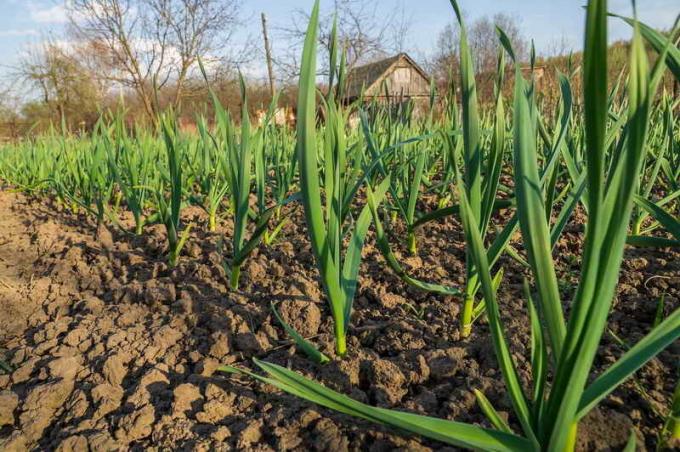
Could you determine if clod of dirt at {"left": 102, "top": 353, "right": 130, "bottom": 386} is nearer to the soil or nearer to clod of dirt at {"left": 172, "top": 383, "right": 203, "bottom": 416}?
the soil

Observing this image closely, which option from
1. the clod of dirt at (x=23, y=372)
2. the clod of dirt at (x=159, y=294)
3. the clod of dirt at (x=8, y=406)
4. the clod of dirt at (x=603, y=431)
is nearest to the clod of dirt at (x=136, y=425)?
the clod of dirt at (x=8, y=406)

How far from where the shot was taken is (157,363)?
983 millimetres

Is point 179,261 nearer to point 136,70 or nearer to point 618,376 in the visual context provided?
point 618,376

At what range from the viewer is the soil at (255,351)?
0.76 metres

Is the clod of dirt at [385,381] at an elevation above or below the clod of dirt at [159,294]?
below

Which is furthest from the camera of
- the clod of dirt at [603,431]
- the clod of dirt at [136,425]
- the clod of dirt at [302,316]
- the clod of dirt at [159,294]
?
the clod of dirt at [159,294]

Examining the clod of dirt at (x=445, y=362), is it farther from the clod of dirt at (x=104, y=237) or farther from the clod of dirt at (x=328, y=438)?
the clod of dirt at (x=104, y=237)

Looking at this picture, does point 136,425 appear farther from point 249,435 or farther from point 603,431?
point 603,431

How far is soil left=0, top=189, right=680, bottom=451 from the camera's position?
759mm

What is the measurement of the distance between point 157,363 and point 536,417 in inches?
30.1

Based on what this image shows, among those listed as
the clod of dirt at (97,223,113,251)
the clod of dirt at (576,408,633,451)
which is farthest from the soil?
the clod of dirt at (97,223,113,251)

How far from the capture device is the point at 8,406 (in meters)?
0.88

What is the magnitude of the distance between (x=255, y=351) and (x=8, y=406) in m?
0.48

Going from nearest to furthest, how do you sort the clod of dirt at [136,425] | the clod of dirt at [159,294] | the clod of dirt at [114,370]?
the clod of dirt at [136,425], the clod of dirt at [114,370], the clod of dirt at [159,294]
